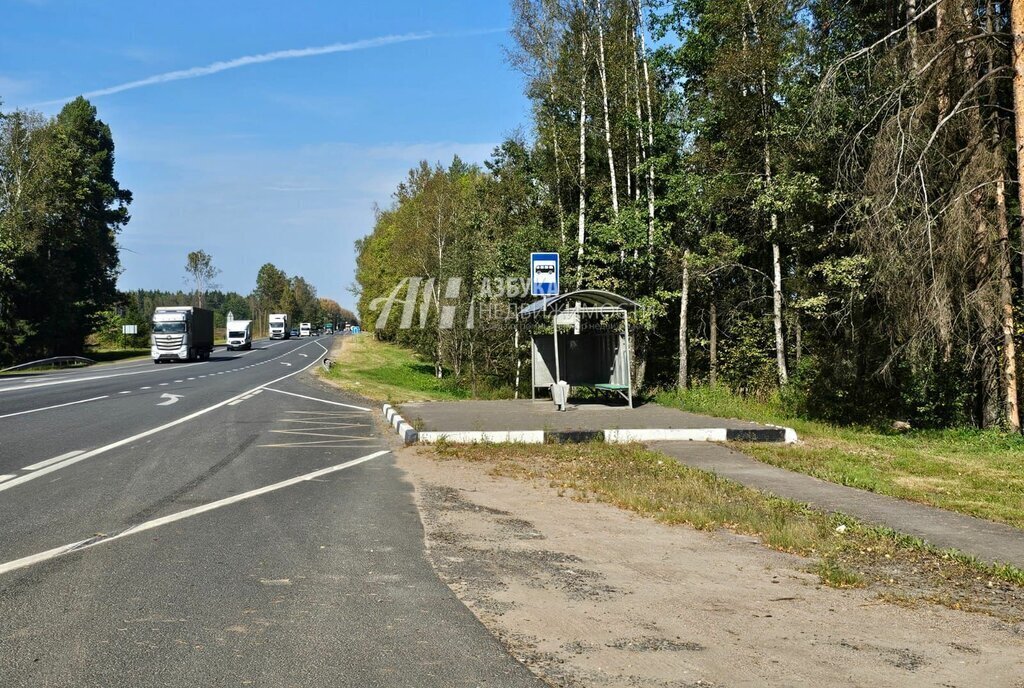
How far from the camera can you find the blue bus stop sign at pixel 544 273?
19.4m

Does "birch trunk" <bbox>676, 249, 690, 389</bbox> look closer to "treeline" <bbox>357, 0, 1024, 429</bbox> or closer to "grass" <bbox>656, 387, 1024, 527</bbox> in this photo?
Answer: "treeline" <bbox>357, 0, 1024, 429</bbox>

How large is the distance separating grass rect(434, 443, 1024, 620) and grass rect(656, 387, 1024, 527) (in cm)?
161

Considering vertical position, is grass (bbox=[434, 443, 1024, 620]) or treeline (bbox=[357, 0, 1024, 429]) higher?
treeline (bbox=[357, 0, 1024, 429])

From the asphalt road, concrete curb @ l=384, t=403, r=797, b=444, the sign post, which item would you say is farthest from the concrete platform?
the sign post

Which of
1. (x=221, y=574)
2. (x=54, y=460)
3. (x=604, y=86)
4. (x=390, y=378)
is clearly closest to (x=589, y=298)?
(x=604, y=86)

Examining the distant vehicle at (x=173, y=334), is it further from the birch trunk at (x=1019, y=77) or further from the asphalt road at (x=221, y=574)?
the birch trunk at (x=1019, y=77)

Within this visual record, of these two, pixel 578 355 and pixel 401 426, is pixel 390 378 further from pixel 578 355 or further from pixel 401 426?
pixel 401 426

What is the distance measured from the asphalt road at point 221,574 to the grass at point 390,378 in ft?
40.7

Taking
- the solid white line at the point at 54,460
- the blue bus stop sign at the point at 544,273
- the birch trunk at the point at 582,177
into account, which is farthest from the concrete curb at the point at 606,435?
the birch trunk at the point at 582,177

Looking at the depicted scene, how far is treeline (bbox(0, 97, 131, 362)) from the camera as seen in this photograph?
150 feet

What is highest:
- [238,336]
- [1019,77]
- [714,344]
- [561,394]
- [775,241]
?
[1019,77]

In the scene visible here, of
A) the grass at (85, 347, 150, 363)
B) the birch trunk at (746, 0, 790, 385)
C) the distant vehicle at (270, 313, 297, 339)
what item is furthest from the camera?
the distant vehicle at (270, 313, 297, 339)

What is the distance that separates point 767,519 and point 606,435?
19.8 feet

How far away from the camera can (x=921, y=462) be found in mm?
11523
